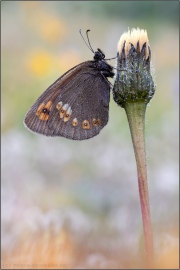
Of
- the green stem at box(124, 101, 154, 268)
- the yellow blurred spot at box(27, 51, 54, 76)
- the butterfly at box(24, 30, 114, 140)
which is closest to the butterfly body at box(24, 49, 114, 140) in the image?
the butterfly at box(24, 30, 114, 140)

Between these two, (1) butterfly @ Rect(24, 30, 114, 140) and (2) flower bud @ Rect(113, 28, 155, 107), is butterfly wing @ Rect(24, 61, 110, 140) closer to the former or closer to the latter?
(1) butterfly @ Rect(24, 30, 114, 140)

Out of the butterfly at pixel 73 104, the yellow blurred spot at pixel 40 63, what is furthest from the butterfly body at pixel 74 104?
the yellow blurred spot at pixel 40 63

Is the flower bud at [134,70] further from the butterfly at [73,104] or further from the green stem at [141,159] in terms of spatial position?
the butterfly at [73,104]

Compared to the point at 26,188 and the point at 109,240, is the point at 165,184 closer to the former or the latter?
the point at 26,188

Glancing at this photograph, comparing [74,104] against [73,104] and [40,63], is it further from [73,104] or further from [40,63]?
[40,63]

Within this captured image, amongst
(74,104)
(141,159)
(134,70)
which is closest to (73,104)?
(74,104)

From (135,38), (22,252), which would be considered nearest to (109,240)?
(22,252)
